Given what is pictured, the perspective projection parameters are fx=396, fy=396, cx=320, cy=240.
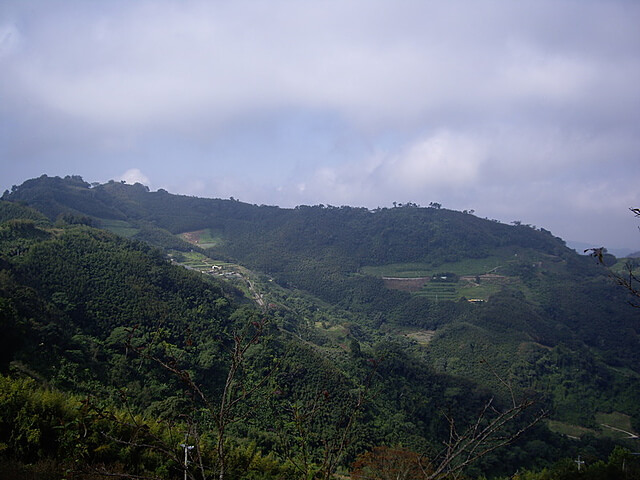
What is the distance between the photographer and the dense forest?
7454 mm

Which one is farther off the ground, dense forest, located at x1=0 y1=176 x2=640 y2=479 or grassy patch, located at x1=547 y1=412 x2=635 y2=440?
dense forest, located at x1=0 y1=176 x2=640 y2=479

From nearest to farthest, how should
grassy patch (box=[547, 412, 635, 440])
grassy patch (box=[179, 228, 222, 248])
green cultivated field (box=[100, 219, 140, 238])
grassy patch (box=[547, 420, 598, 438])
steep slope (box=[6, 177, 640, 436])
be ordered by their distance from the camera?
grassy patch (box=[547, 420, 598, 438])
grassy patch (box=[547, 412, 635, 440])
steep slope (box=[6, 177, 640, 436])
green cultivated field (box=[100, 219, 140, 238])
grassy patch (box=[179, 228, 222, 248])

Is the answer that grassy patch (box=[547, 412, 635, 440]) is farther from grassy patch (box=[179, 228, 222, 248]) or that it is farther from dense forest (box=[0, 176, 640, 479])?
grassy patch (box=[179, 228, 222, 248])

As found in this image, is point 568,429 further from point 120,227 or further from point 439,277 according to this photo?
point 120,227

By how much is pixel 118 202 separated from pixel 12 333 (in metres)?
90.8

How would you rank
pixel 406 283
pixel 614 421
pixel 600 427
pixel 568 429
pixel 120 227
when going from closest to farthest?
pixel 568 429 < pixel 600 427 < pixel 614 421 < pixel 120 227 < pixel 406 283

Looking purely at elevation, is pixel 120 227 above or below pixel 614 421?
above

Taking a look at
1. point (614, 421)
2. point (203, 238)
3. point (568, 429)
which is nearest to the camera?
point (568, 429)

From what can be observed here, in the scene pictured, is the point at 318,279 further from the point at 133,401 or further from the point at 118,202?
the point at 133,401

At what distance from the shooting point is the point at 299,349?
2712 centimetres

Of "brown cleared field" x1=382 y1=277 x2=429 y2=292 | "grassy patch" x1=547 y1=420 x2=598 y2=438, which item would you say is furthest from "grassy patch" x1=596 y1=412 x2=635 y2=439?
"brown cleared field" x1=382 y1=277 x2=429 y2=292

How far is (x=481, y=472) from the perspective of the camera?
22.7 m

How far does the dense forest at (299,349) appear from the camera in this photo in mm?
7454

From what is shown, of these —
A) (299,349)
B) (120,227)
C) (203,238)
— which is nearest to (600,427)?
(299,349)
